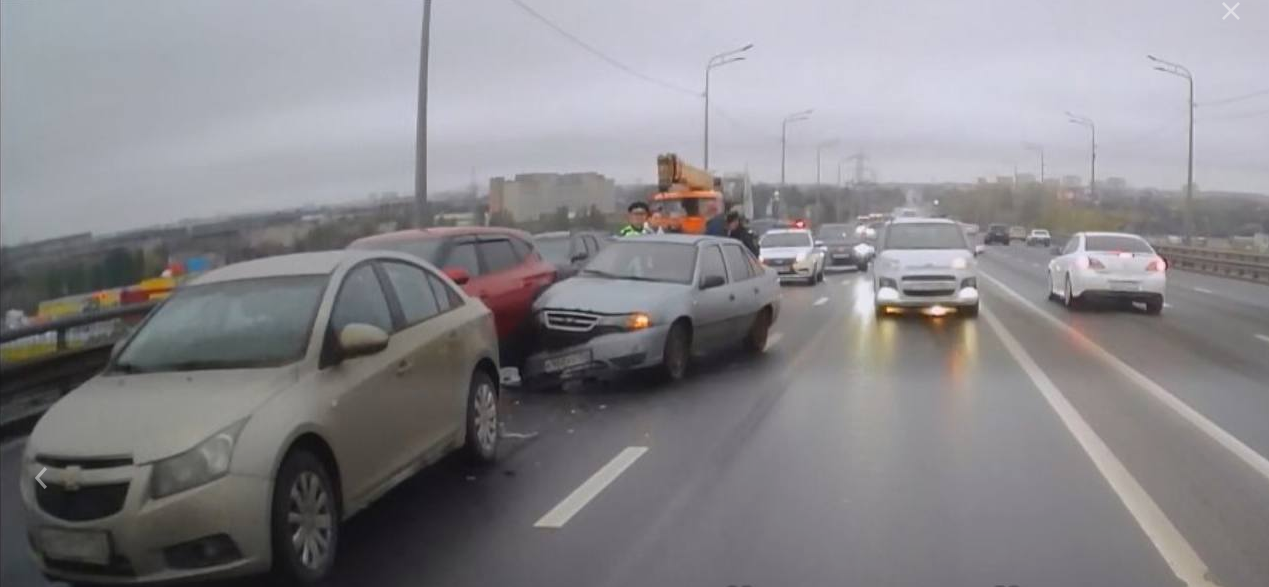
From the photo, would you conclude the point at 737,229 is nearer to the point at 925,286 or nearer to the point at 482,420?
the point at 925,286

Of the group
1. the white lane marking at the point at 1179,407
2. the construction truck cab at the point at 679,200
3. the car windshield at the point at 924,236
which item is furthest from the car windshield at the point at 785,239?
the white lane marking at the point at 1179,407

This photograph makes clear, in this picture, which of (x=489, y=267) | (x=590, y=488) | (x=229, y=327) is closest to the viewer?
(x=229, y=327)

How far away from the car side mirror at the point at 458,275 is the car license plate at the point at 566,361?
1189mm

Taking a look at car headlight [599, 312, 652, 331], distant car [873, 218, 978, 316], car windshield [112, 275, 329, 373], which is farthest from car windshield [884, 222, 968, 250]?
car windshield [112, 275, 329, 373]

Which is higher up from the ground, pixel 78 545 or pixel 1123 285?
pixel 1123 285

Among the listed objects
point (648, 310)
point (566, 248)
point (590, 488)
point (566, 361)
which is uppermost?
point (566, 248)

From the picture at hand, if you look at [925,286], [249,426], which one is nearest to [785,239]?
[925,286]

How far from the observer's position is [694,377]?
512 inches

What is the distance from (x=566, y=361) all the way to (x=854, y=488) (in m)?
4.85

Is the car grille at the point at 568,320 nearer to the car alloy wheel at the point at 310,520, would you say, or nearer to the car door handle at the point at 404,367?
the car door handle at the point at 404,367

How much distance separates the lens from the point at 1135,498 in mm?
7266

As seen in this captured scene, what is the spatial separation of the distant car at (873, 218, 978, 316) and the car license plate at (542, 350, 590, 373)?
950 centimetres

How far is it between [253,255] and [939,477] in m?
6.84

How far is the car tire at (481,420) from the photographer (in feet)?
26.7
